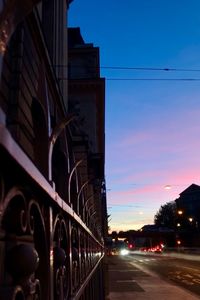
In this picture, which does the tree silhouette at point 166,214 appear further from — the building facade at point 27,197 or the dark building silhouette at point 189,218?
the building facade at point 27,197

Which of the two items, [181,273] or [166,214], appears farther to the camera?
[166,214]

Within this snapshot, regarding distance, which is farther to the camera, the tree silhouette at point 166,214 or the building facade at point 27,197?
the tree silhouette at point 166,214

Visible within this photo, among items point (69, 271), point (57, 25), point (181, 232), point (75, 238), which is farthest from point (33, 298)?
point (181, 232)

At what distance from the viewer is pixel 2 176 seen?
1548 mm

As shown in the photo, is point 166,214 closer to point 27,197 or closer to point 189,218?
point 189,218

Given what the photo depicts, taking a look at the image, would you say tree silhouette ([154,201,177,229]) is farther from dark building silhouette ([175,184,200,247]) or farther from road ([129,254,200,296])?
road ([129,254,200,296])

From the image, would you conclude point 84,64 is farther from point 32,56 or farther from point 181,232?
point 181,232

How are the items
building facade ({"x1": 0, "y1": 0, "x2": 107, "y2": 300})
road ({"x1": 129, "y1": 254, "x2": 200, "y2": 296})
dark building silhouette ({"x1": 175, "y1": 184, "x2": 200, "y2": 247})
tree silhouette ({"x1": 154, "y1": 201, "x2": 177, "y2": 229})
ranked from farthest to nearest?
tree silhouette ({"x1": 154, "y1": 201, "x2": 177, "y2": 229}) → dark building silhouette ({"x1": 175, "y1": 184, "x2": 200, "y2": 247}) → road ({"x1": 129, "y1": 254, "x2": 200, "y2": 296}) → building facade ({"x1": 0, "y1": 0, "x2": 107, "y2": 300})

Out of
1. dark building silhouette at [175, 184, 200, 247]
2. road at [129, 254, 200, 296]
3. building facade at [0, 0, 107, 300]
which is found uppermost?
dark building silhouette at [175, 184, 200, 247]

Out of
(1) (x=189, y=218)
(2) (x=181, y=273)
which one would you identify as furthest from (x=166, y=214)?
(2) (x=181, y=273)

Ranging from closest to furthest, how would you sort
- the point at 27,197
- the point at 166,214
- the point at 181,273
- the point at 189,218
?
the point at 27,197
the point at 181,273
the point at 189,218
the point at 166,214

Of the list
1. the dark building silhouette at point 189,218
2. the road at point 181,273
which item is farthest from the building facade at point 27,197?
the dark building silhouette at point 189,218

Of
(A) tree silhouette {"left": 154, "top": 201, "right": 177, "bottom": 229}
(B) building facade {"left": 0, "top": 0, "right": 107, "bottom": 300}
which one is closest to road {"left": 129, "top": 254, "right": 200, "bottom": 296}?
(B) building facade {"left": 0, "top": 0, "right": 107, "bottom": 300}

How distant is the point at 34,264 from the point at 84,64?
138ft
